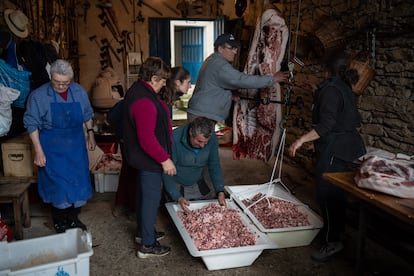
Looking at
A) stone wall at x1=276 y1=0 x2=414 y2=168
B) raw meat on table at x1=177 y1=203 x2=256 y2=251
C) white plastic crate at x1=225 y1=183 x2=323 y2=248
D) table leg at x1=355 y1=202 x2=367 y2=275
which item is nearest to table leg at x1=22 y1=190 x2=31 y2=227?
raw meat on table at x1=177 y1=203 x2=256 y2=251

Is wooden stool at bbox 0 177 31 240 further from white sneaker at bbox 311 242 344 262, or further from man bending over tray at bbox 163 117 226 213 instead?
white sneaker at bbox 311 242 344 262

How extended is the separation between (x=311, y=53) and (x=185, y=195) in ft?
9.54

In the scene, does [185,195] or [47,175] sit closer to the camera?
[47,175]

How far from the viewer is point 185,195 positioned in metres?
3.85

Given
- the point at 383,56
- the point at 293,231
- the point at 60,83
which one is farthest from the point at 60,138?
the point at 383,56

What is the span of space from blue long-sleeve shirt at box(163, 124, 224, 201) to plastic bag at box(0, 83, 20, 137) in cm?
150

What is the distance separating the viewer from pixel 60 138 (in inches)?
133

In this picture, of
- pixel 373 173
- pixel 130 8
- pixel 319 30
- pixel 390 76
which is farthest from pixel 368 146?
pixel 130 8

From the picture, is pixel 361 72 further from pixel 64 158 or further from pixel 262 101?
pixel 64 158

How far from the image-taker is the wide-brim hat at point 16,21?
420 cm

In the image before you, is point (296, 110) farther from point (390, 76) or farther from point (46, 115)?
point (46, 115)

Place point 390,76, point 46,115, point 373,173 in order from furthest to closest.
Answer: point 390,76, point 46,115, point 373,173

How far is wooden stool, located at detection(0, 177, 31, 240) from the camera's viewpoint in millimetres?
3502

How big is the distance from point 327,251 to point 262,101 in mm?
1550
